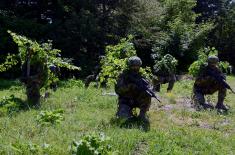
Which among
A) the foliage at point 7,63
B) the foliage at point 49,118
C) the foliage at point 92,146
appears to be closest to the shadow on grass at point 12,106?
the foliage at point 7,63

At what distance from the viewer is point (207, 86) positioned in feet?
52.2

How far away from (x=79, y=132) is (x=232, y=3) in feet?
147

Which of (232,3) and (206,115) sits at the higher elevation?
(232,3)

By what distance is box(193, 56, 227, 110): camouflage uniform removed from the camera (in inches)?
606

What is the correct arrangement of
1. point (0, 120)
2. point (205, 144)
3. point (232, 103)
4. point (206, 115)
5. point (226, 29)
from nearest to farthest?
1. point (205, 144)
2. point (0, 120)
3. point (206, 115)
4. point (232, 103)
5. point (226, 29)

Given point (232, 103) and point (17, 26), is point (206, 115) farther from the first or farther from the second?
point (17, 26)

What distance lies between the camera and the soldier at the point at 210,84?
50.3 feet

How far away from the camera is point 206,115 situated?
539 inches

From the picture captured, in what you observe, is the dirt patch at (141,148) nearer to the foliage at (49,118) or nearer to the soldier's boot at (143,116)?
the foliage at (49,118)

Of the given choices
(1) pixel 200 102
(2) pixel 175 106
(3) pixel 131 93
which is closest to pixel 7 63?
(3) pixel 131 93

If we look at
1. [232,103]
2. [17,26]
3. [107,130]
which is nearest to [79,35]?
[17,26]

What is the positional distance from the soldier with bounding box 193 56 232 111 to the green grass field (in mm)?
578

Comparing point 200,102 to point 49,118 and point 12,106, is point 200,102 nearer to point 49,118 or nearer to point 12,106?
point 12,106

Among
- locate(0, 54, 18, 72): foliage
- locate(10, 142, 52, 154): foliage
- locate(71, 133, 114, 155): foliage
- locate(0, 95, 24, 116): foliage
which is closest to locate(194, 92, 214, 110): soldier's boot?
locate(0, 95, 24, 116): foliage
